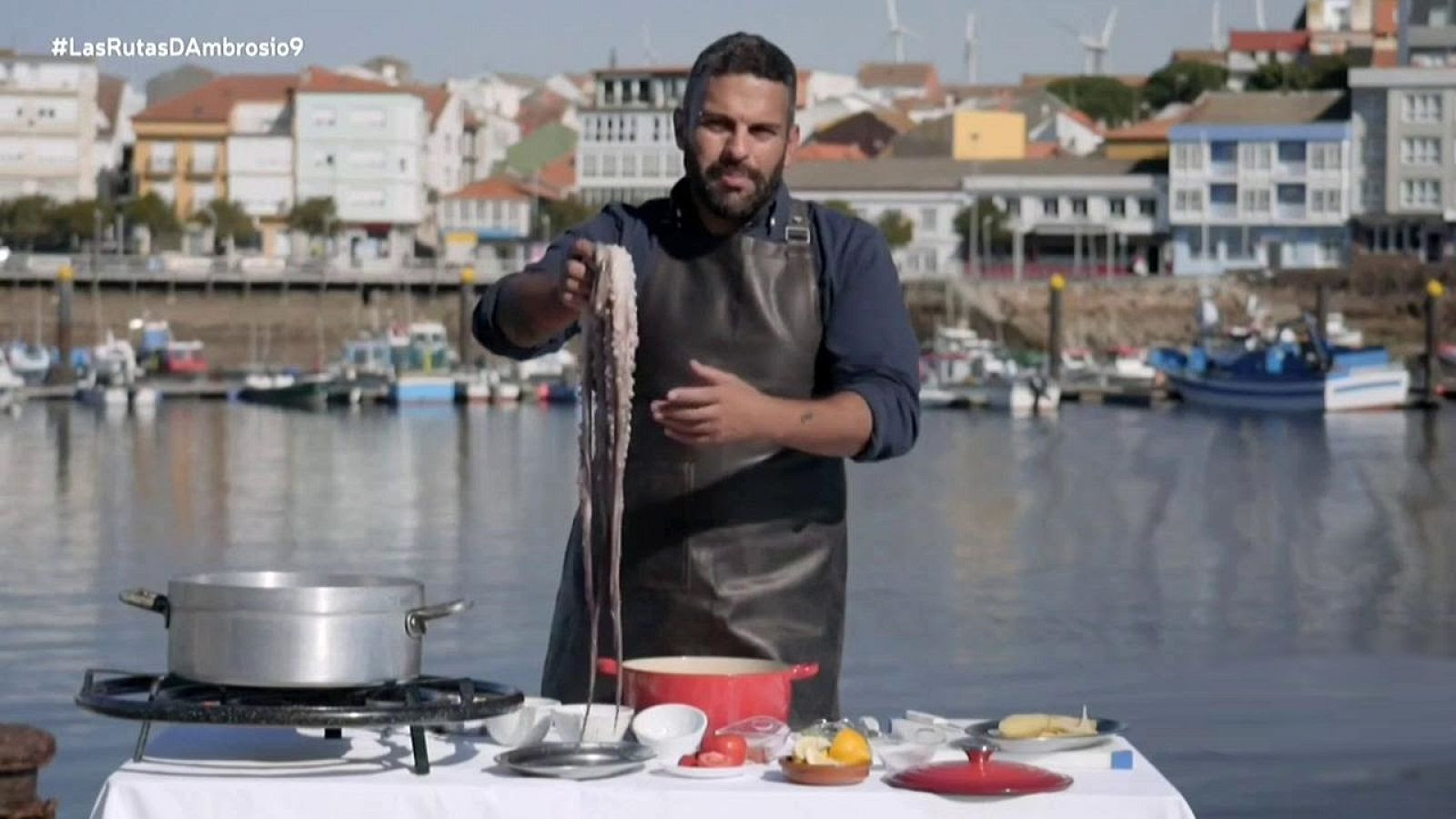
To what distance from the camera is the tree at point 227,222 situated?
334 ft

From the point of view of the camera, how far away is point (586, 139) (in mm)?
108812

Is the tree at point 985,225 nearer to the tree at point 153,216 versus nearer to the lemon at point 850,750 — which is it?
the tree at point 153,216

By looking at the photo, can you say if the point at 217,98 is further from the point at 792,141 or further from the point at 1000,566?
the point at 792,141

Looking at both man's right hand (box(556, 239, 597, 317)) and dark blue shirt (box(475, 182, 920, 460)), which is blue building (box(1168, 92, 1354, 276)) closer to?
dark blue shirt (box(475, 182, 920, 460))

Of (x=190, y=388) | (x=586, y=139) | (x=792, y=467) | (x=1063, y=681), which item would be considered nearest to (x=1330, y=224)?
(x=586, y=139)

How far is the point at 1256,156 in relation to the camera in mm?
100688

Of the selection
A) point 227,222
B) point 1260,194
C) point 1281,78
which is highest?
point 1281,78

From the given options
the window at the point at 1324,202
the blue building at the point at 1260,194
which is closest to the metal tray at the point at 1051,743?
the blue building at the point at 1260,194

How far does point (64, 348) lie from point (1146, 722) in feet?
200

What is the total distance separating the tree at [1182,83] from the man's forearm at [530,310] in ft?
426

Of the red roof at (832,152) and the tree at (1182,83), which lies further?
the tree at (1182,83)

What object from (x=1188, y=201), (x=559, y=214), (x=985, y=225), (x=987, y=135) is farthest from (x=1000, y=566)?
(x=987, y=135)

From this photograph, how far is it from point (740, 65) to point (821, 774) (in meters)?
1.14

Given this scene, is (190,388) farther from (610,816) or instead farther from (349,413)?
(610,816)
